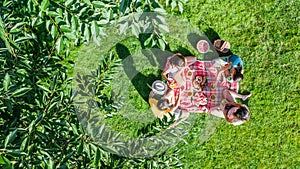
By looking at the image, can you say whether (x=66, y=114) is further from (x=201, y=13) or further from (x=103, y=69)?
(x=201, y=13)

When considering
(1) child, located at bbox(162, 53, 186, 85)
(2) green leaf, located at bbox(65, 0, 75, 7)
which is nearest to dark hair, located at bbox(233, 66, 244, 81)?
(1) child, located at bbox(162, 53, 186, 85)

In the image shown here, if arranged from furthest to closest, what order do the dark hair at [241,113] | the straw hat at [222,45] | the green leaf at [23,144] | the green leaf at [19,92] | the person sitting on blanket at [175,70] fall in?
the straw hat at [222,45] < the person sitting on blanket at [175,70] < the dark hair at [241,113] < the green leaf at [19,92] < the green leaf at [23,144]

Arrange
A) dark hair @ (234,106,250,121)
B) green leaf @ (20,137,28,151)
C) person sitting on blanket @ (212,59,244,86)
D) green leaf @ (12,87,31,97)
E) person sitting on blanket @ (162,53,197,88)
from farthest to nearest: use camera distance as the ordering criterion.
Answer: person sitting on blanket @ (212,59,244,86)
person sitting on blanket @ (162,53,197,88)
dark hair @ (234,106,250,121)
green leaf @ (12,87,31,97)
green leaf @ (20,137,28,151)

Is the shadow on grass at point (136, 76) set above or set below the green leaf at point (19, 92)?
below

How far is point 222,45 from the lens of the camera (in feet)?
17.3

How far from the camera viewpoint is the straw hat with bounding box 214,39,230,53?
5.27m

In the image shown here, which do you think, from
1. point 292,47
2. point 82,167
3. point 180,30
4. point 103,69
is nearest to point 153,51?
point 180,30

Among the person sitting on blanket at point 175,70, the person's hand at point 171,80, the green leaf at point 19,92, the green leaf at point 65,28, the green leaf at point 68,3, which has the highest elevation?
the green leaf at point 68,3

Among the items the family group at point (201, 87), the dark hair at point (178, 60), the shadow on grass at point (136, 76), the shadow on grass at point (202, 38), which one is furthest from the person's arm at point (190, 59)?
the shadow on grass at point (136, 76)

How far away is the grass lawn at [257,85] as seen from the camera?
5438 mm

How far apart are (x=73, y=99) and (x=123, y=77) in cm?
229

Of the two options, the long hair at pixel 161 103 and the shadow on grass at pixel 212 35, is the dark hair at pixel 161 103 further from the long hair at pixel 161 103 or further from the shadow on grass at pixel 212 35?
the shadow on grass at pixel 212 35

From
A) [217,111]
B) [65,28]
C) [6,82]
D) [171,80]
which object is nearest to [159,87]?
[171,80]

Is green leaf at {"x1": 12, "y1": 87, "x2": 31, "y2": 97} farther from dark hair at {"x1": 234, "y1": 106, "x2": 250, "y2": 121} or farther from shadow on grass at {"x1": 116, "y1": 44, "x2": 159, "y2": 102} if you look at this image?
dark hair at {"x1": 234, "y1": 106, "x2": 250, "y2": 121}
